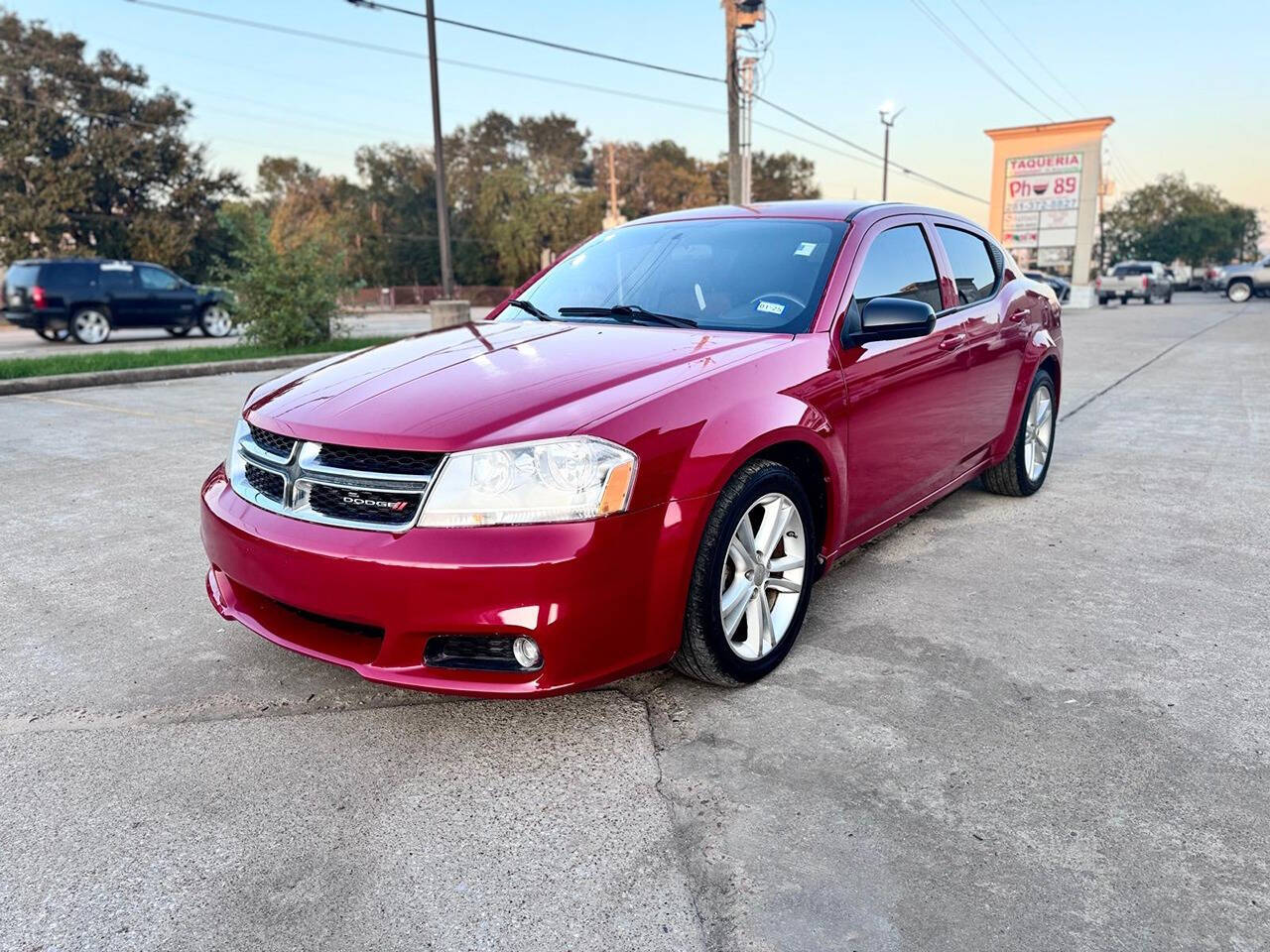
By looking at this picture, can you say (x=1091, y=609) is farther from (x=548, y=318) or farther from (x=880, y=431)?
(x=548, y=318)

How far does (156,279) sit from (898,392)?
Answer: 19236mm

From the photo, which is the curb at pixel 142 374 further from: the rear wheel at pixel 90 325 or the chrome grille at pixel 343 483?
the chrome grille at pixel 343 483

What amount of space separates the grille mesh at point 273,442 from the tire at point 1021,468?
152 inches

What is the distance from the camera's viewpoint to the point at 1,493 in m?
5.69

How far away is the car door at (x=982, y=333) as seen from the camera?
4.54 meters

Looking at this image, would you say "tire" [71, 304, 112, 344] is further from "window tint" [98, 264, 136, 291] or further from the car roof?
the car roof

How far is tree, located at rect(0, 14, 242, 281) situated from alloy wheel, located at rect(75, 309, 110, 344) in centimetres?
1886

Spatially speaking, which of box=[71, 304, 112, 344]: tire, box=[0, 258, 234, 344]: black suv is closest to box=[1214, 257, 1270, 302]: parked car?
box=[0, 258, 234, 344]: black suv

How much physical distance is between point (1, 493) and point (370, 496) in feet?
13.9

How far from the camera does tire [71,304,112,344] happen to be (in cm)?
1830

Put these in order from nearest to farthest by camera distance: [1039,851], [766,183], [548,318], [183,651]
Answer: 1. [1039,851]
2. [183,651]
3. [548,318]
4. [766,183]

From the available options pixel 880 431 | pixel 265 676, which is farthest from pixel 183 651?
pixel 880 431

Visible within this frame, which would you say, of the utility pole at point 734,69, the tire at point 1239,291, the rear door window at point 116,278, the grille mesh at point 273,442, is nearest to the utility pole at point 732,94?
the utility pole at point 734,69

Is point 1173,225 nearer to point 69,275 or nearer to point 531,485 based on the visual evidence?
point 69,275
